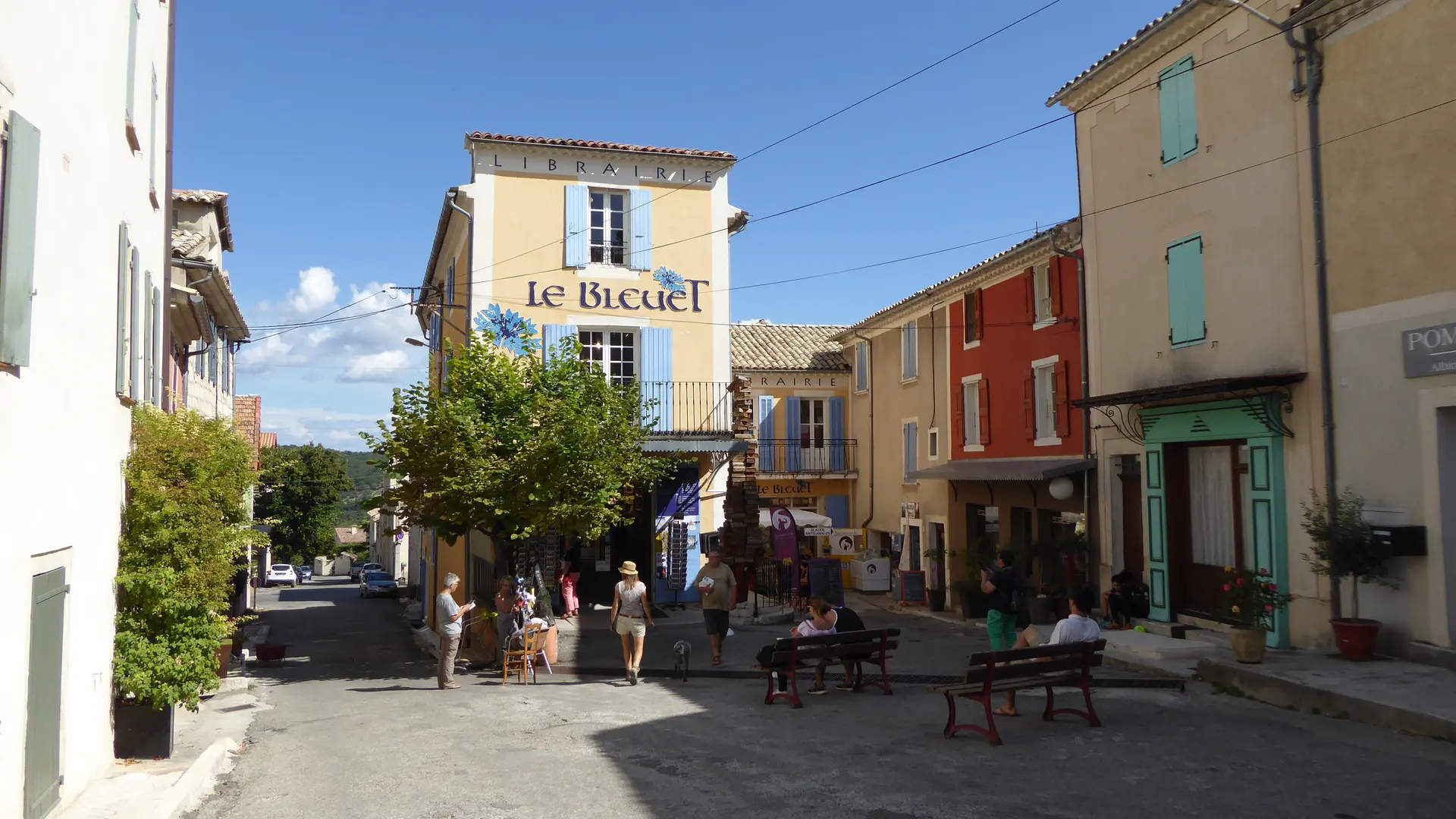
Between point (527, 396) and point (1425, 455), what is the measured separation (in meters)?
11.1

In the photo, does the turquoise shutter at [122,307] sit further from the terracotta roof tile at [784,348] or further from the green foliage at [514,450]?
the terracotta roof tile at [784,348]

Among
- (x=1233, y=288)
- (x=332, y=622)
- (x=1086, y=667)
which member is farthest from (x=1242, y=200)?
(x=332, y=622)

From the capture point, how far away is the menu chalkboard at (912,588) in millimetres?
24234

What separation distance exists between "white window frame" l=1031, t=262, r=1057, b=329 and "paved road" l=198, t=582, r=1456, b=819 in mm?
10506

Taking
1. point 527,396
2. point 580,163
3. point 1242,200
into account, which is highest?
point 580,163

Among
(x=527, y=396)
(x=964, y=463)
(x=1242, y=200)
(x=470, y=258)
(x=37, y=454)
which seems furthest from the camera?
(x=964, y=463)

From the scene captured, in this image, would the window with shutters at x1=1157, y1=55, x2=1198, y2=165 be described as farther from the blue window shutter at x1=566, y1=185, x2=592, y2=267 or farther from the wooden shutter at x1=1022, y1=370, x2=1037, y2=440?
the blue window shutter at x1=566, y1=185, x2=592, y2=267

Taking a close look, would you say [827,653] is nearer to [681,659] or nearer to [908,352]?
[681,659]

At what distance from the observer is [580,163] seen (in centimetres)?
1955

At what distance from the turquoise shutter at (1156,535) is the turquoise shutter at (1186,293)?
5.53ft

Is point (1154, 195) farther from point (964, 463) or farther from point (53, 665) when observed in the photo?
point (53, 665)

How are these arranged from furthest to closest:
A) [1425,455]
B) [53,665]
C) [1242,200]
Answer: [1242,200]
[1425,455]
[53,665]

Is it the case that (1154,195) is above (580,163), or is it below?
below

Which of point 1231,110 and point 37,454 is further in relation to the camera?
point 1231,110
